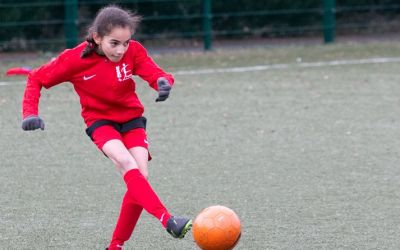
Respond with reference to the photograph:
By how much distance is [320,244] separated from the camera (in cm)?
595

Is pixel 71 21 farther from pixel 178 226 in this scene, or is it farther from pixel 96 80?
pixel 178 226

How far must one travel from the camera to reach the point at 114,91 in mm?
5727

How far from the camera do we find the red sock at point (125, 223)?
5.73m

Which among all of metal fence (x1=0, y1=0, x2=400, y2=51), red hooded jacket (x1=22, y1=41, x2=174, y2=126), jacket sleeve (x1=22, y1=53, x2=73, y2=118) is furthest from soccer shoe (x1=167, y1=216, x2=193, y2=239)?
metal fence (x1=0, y1=0, x2=400, y2=51)

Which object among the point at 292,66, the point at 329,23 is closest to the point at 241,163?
the point at 292,66

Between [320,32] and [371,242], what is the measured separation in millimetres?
12522

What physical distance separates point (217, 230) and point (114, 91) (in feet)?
3.26

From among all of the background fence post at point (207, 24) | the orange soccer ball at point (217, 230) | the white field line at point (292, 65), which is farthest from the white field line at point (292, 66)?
the orange soccer ball at point (217, 230)

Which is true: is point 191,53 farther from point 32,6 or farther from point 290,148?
point 290,148

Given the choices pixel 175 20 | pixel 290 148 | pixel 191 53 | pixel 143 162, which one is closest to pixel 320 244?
pixel 143 162


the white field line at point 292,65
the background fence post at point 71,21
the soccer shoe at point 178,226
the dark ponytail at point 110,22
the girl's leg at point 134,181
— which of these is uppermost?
the dark ponytail at point 110,22

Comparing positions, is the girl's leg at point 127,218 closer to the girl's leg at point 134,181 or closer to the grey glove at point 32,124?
the girl's leg at point 134,181

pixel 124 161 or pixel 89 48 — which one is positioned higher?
pixel 89 48

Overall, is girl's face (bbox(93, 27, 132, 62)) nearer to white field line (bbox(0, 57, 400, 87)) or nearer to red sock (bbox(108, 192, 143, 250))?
red sock (bbox(108, 192, 143, 250))
